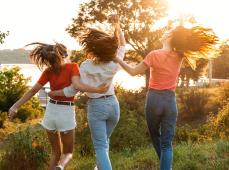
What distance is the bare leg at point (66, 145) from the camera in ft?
19.2

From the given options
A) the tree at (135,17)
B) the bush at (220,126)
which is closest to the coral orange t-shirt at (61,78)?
the bush at (220,126)

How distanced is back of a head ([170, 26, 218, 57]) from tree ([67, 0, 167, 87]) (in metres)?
37.0

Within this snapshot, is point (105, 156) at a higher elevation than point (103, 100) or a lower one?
lower

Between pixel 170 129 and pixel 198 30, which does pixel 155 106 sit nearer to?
pixel 170 129

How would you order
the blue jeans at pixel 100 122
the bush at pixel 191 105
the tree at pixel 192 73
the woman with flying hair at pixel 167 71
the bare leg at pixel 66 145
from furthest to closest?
1. the tree at pixel 192 73
2. the bush at pixel 191 105
3. the bare leg at pixel 66 145
4. the woman with flying hair at pixel 167 71
5. the blue jeans at pixel 100 122

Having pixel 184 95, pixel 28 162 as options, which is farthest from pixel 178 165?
pixel 184 95

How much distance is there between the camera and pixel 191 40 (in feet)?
19.2

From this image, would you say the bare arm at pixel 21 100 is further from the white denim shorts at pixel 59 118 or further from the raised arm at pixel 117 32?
the raised arm at pixel 117 32

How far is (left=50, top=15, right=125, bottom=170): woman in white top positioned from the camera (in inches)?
214

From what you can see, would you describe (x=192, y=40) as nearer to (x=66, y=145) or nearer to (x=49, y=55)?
(x=49, y=55)

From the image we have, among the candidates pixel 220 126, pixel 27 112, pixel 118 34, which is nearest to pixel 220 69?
pixel 27 112

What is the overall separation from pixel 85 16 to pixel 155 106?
38.3m

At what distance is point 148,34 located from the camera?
44.1 metres

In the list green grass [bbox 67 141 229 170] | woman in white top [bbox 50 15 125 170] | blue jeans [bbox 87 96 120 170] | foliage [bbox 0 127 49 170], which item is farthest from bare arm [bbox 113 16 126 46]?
foliage [bbox 0 127 49 170]
